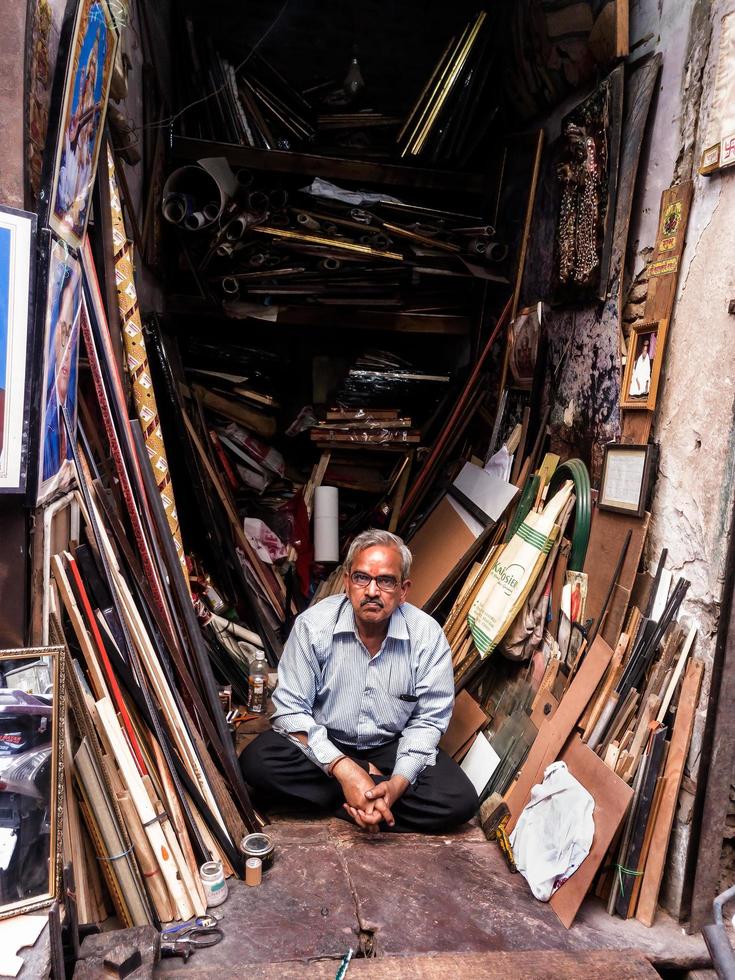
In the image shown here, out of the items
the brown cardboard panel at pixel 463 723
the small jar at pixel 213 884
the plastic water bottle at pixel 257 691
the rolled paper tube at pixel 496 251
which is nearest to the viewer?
the small jar at pixel 213 884

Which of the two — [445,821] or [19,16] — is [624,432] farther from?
[19,16]

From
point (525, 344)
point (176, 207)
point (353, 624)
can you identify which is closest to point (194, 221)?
point (176, 207)

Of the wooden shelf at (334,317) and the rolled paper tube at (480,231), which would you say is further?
the wooden shelf at (334,317)

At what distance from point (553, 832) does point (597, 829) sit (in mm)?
195

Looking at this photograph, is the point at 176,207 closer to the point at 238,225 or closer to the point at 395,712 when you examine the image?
the point at 238,225

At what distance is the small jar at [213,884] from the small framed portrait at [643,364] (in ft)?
7.05

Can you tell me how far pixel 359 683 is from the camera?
2730 mm

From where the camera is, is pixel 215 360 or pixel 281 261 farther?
pixel 215 360

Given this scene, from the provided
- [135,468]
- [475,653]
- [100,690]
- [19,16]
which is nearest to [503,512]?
[475,653]

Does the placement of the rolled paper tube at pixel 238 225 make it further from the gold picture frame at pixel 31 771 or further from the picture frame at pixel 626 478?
the gold picture frame at pixel 31 771

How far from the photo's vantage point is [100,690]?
1944 mm

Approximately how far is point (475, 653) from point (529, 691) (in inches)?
12.8

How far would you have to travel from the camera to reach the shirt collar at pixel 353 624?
2.75m

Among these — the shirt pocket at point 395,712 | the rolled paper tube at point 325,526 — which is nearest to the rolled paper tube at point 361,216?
the rolled paper tube at point 325,526
